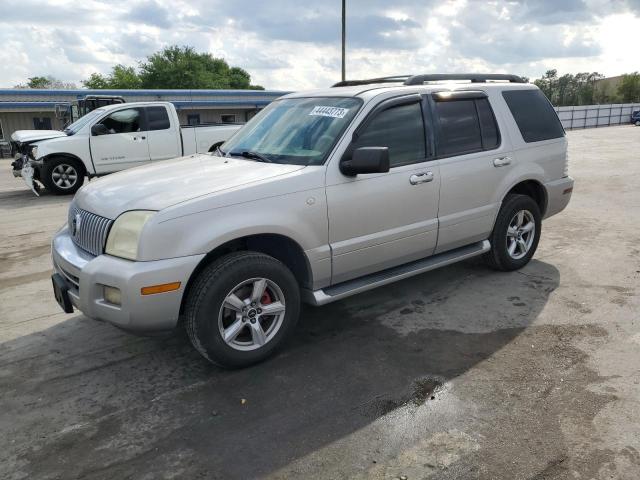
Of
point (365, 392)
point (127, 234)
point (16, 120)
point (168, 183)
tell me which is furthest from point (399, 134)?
point (16, 120)

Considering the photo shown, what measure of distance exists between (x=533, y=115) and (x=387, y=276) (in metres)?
2.55

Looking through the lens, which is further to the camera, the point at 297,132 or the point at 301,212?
the point at 297,132

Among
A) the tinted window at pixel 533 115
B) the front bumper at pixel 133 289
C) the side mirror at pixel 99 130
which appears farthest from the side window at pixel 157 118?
the front bumper at pixel 133 289

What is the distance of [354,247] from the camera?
395 centimetres

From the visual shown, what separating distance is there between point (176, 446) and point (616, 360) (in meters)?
2.98

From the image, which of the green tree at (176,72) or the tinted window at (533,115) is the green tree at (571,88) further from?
the tinted window at (533,115)

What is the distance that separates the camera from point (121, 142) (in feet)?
37.6

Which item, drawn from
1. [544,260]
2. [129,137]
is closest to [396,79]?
[544,260]

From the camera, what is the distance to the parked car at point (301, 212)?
323 cm

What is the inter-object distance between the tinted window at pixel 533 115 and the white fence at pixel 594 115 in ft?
108

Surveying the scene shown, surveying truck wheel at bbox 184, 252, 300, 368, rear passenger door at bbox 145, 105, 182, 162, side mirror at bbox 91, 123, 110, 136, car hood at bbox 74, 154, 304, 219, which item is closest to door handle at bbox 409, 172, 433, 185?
car hood at bbox 74, 154, 304, 219

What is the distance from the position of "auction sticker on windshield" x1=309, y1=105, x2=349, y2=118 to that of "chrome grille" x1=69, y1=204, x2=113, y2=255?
6.03 feet

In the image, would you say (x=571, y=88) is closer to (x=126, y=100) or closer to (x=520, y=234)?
(x=126, y=100)

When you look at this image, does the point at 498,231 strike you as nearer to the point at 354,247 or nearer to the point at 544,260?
the point at 544,260
